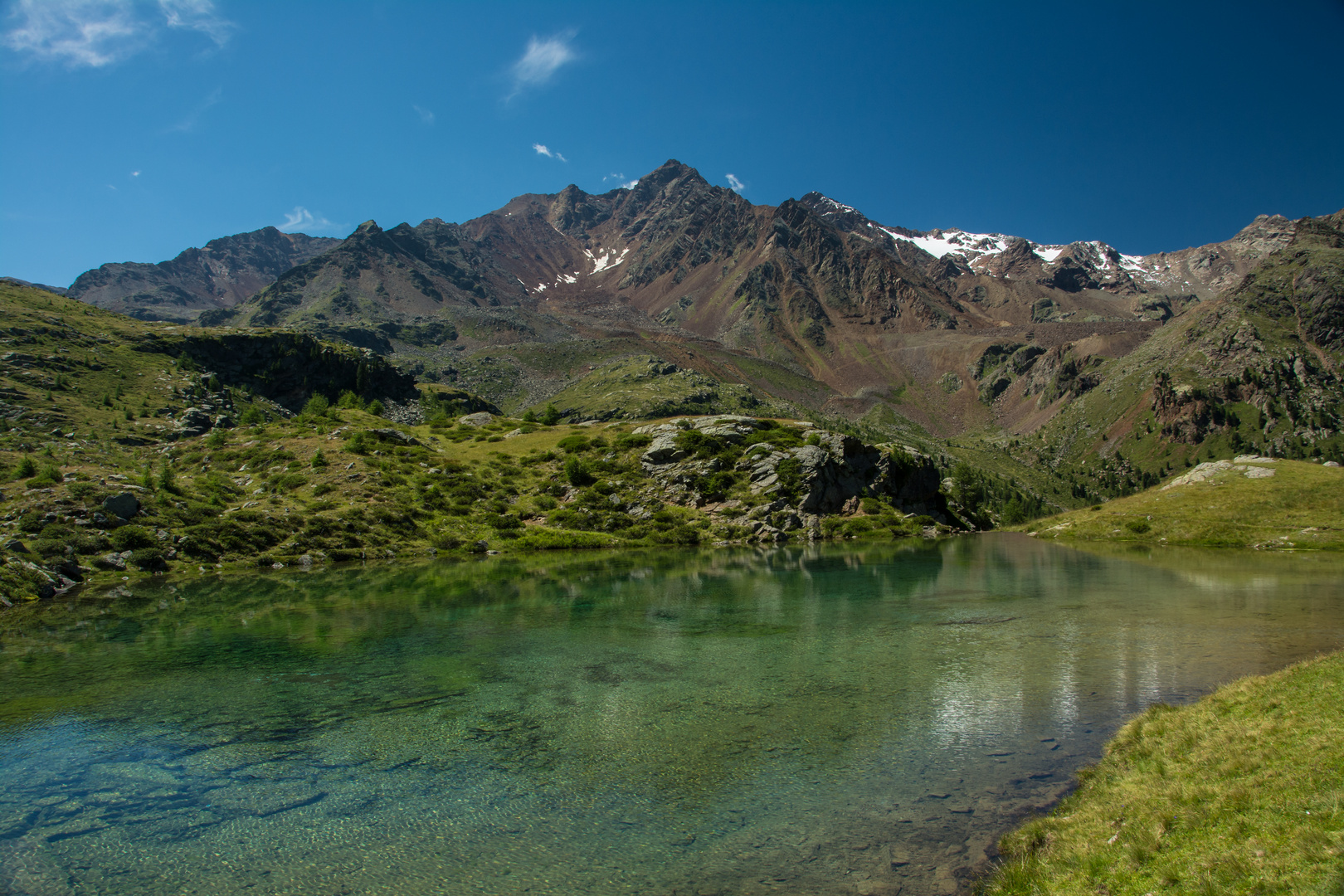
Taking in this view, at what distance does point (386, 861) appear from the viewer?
11.1 m

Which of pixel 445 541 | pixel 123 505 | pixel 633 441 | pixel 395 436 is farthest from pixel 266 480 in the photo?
pixel 633 441

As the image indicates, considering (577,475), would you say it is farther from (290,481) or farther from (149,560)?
(149,560)

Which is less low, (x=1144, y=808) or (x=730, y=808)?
(x=1144, y=808)

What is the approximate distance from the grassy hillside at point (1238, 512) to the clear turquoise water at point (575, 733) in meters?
36.5

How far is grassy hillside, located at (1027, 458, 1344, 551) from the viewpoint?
2549 inches

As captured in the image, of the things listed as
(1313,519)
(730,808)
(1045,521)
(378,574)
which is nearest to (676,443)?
(378,574)

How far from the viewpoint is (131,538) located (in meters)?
53.3

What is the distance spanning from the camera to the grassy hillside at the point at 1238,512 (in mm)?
64750

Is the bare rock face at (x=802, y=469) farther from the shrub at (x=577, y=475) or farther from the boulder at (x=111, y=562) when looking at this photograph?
the boulder at (x=111, y=562)

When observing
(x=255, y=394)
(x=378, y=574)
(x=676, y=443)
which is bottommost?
(x=378, y=574)

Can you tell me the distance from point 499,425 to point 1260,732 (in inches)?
4819

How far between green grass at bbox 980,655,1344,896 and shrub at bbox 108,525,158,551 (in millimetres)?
65804

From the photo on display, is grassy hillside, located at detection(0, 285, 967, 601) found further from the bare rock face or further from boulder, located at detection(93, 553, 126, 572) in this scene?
the bare rock face

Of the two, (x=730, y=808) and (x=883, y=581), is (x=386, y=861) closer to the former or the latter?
(x=730, y=808)
